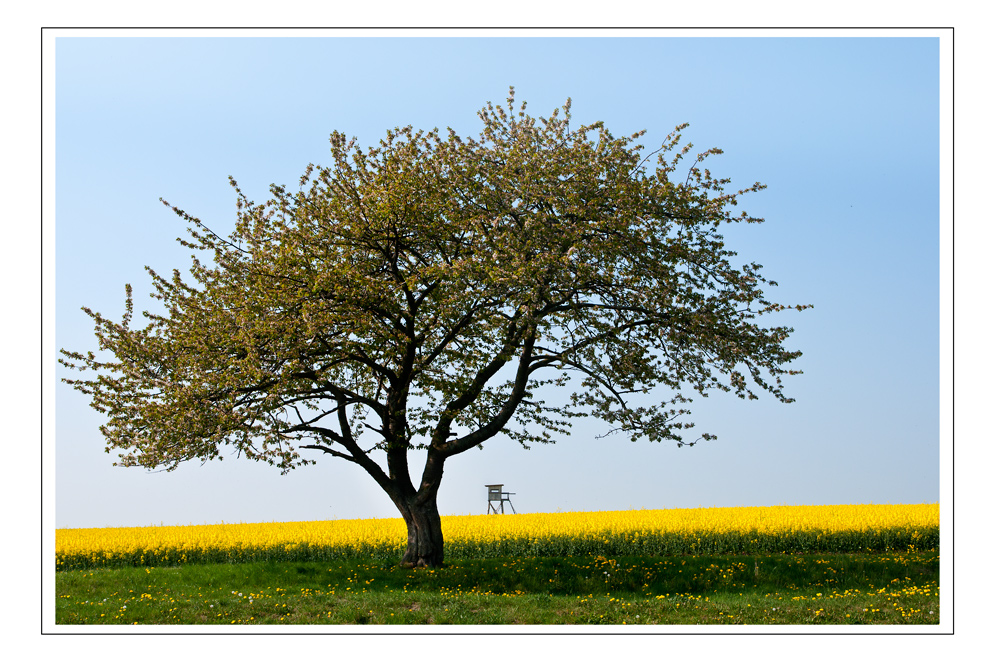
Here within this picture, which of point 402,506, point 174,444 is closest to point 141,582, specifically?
point 174,444

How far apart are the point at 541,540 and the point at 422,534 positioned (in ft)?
20.6

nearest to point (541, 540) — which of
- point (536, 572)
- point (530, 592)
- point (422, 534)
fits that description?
point (536, 572)

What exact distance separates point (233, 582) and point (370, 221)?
9.75m

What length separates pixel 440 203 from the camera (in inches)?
750

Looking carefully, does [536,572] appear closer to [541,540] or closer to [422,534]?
[422,534]

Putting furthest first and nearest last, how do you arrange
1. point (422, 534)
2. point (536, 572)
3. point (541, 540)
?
1. point (541, 540)
2. point (422, 534)
3. point (536, 572)

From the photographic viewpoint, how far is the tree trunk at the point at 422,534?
21.0 meters

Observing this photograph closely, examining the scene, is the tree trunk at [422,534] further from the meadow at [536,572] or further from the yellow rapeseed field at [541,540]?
the yellow rapeseed field at [541,540]

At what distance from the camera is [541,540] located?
26.3 m

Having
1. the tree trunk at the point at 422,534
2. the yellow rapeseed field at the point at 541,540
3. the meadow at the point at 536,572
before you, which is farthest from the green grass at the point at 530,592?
the yellow rapeseed field at the point at 541,540

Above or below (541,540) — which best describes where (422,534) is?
above

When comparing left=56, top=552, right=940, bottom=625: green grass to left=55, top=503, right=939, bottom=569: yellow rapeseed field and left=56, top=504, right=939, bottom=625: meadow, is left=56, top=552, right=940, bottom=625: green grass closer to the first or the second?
left=56, top=504, right=939, bottom=625: meadow
